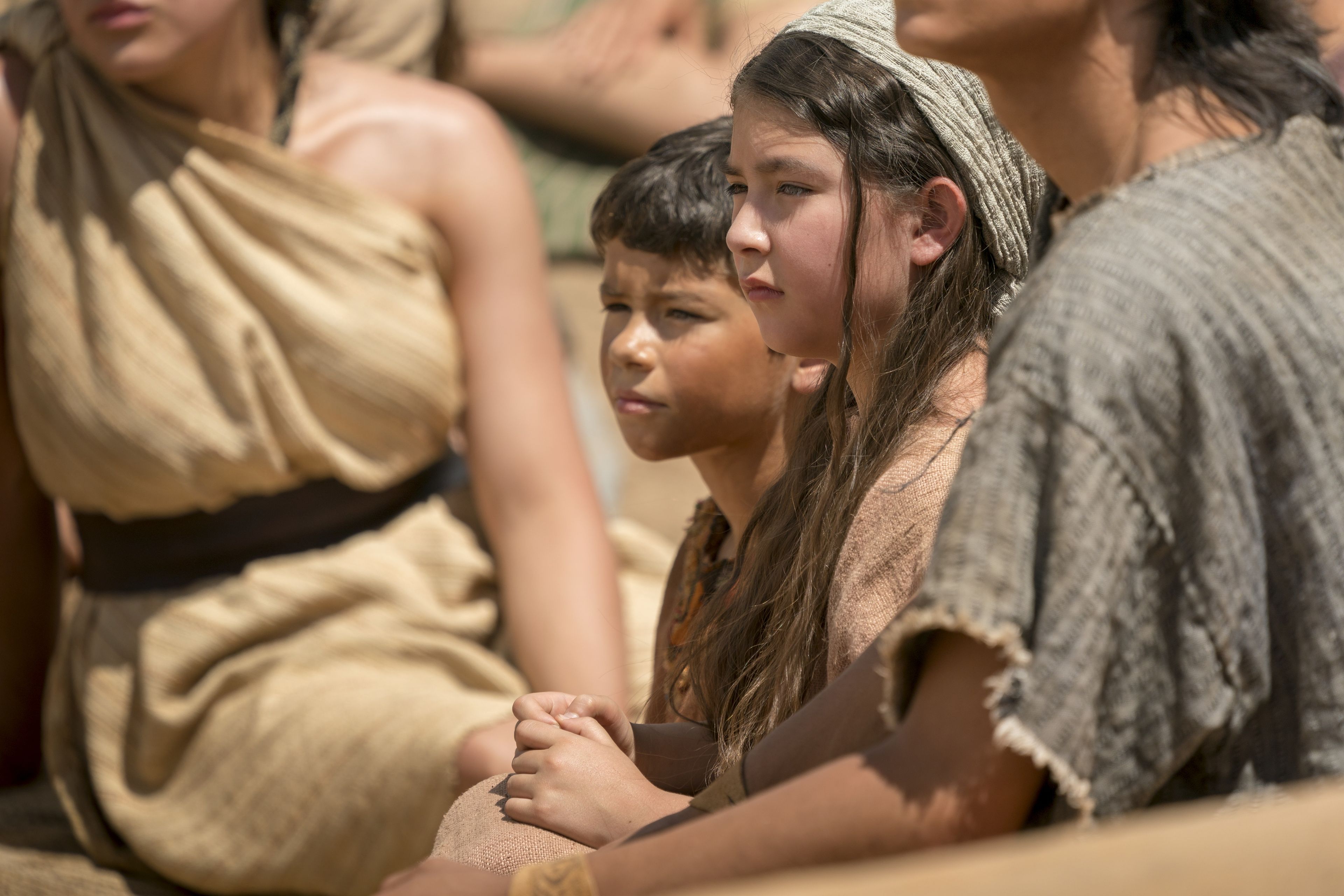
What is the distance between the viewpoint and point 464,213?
2451 millimetres

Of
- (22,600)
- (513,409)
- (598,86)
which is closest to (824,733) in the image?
(513,409)

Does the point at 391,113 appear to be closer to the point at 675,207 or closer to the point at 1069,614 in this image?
the point at 675,207

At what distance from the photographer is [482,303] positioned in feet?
8.04

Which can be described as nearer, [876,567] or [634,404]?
[876,567]

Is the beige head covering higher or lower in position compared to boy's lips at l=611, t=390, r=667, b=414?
higher

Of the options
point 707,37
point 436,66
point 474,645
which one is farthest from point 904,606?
point 707,37

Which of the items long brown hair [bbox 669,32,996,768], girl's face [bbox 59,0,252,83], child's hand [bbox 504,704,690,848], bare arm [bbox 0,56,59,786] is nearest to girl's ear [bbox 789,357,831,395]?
long brown hair [bbox 669,32,996,768]

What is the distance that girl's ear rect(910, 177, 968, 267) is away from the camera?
1.27 m

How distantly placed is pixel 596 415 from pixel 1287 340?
10.8 feet

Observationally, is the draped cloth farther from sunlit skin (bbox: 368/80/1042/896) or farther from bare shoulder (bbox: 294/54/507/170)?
sunlit skin (bbox: 368/80/1042/896)

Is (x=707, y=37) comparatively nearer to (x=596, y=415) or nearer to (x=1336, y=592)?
(x=596, y=415)

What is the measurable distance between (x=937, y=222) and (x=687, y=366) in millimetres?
422

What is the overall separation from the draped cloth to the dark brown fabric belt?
0.08 feet

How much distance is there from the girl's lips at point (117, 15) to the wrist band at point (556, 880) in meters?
1.64
